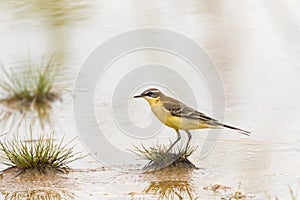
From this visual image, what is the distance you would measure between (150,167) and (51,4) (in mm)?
8541

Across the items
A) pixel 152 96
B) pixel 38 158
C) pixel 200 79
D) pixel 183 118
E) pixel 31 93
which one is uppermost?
pixel 31 93

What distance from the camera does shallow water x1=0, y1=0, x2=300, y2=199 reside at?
8812mm

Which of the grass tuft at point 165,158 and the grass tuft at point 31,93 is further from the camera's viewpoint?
the grass tuft at point 31,93

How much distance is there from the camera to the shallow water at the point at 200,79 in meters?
8.81

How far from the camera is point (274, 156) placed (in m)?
9.31

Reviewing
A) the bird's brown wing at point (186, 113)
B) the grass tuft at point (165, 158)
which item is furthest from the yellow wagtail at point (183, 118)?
the grass tuft at point (165, 158)

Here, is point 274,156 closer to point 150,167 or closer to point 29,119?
point 150,167

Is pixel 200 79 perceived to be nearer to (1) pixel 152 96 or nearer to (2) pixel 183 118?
(1) pixel 152 96

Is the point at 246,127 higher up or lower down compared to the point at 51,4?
lower down

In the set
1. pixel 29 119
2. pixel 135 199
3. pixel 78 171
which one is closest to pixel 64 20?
pixel 29 119

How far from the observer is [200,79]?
496 inches

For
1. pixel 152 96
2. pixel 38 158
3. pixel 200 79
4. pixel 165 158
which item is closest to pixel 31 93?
pixel 200 79

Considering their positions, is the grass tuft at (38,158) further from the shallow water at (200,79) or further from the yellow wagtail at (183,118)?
the yellow wagtail at (183,118)

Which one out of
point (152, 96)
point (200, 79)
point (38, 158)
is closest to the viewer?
point (38, 158)
